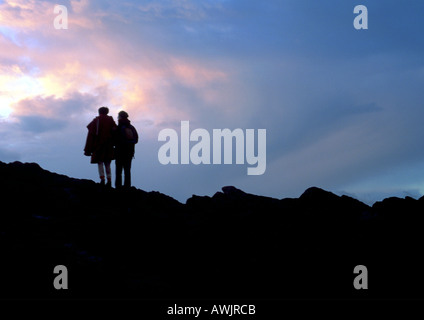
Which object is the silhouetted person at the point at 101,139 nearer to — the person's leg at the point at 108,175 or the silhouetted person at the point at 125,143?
the person's leg at the point at 108,175

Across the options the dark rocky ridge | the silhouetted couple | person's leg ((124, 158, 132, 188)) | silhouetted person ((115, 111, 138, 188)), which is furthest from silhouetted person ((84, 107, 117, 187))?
the dark rocky ridge

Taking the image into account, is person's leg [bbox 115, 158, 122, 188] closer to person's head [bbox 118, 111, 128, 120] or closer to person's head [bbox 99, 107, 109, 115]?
person's head [bbox 118, 111, 128, 120]

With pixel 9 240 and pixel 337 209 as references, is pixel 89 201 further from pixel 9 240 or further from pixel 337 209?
pixel 337 209

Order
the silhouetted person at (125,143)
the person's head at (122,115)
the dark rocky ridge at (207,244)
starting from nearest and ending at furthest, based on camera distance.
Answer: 1. the dark rocky ridge at (207,244)
2. the silhouetted person at (125,143)
3. the person's head at (122,115)

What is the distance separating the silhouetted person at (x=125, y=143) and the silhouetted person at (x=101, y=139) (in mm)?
425

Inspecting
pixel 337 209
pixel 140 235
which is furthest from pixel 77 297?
pixel 337 209

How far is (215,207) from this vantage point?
52.3ft

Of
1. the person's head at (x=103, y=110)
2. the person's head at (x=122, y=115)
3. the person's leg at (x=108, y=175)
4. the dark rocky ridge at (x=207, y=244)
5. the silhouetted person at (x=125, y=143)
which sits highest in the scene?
the person's head at (x=103, y=110)

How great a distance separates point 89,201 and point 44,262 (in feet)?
18.6

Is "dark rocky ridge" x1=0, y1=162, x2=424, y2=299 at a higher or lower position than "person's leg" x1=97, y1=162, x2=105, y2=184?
lower

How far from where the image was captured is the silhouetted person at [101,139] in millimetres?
18000

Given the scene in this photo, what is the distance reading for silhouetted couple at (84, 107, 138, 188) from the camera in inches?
697

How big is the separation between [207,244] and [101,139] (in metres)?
6.81

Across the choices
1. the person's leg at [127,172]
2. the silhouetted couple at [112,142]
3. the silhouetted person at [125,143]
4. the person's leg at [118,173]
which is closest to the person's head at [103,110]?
the silhouetted couple at [112,142]
